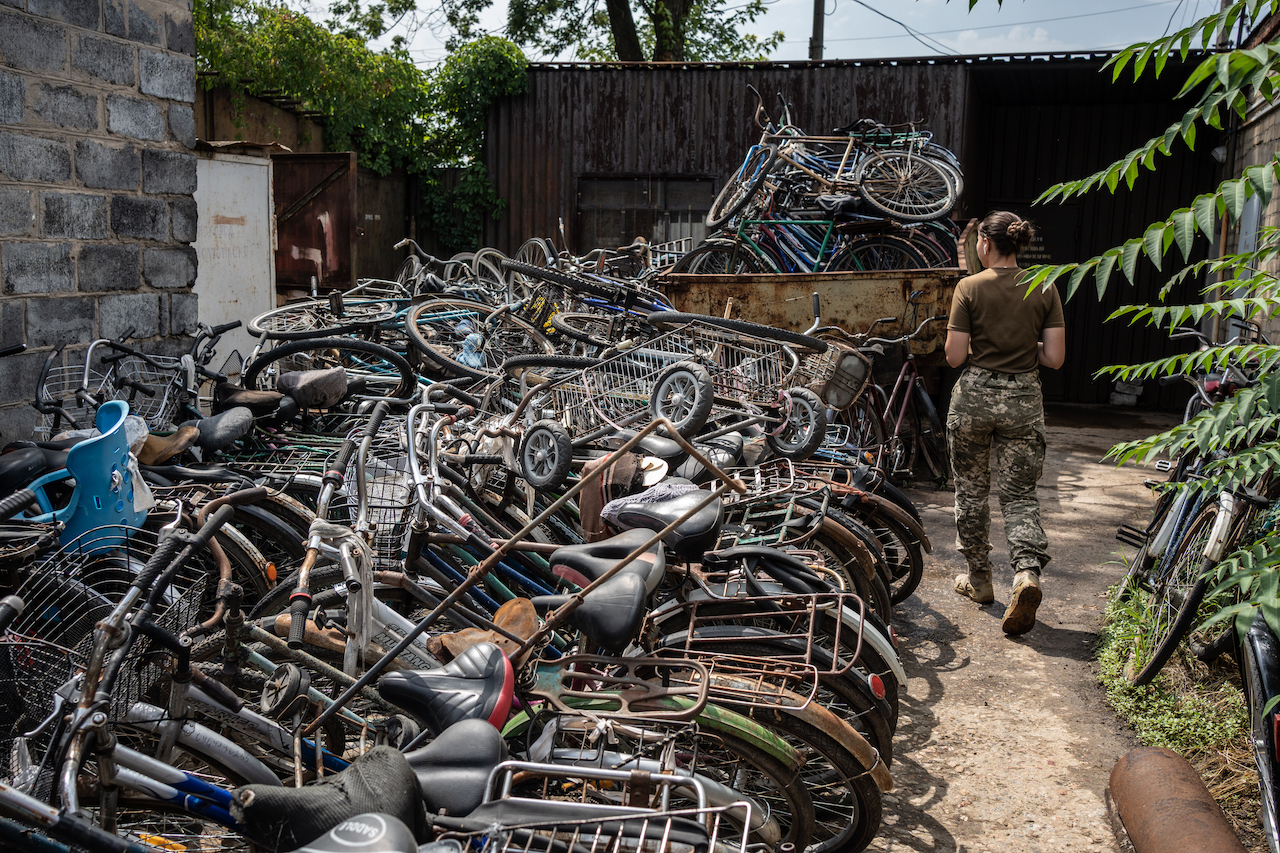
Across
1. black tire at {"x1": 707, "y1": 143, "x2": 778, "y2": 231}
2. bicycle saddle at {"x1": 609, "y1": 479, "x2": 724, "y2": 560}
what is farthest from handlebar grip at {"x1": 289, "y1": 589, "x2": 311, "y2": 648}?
black tire at {"x1": 707, "y1": 143, "x2": 778, "y2": 231}

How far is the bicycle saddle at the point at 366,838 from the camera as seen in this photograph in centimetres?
160

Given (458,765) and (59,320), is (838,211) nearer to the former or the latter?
(59,320)

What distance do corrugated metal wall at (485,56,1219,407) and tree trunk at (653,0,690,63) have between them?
5.49 m

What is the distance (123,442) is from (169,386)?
204cm

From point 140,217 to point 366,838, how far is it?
17.7ft

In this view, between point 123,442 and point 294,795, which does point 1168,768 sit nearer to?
point 294,795

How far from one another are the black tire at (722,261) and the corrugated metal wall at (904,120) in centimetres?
451

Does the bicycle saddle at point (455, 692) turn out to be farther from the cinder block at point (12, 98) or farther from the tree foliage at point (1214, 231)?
the cinder block at point (12, 98)

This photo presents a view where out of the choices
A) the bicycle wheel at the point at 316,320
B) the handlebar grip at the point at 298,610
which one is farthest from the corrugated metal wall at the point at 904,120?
the handlebar grip at the point at 298,610

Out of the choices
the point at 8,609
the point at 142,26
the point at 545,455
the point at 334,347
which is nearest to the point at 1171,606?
the point at 545,455

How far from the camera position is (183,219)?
621 centimetres

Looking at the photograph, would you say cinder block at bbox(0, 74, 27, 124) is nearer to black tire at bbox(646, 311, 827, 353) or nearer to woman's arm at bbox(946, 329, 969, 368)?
black tire at bbox(646, 311, 827, 353)

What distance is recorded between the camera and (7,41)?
497cm

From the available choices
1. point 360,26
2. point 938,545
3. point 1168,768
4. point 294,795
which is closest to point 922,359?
point 938,545
